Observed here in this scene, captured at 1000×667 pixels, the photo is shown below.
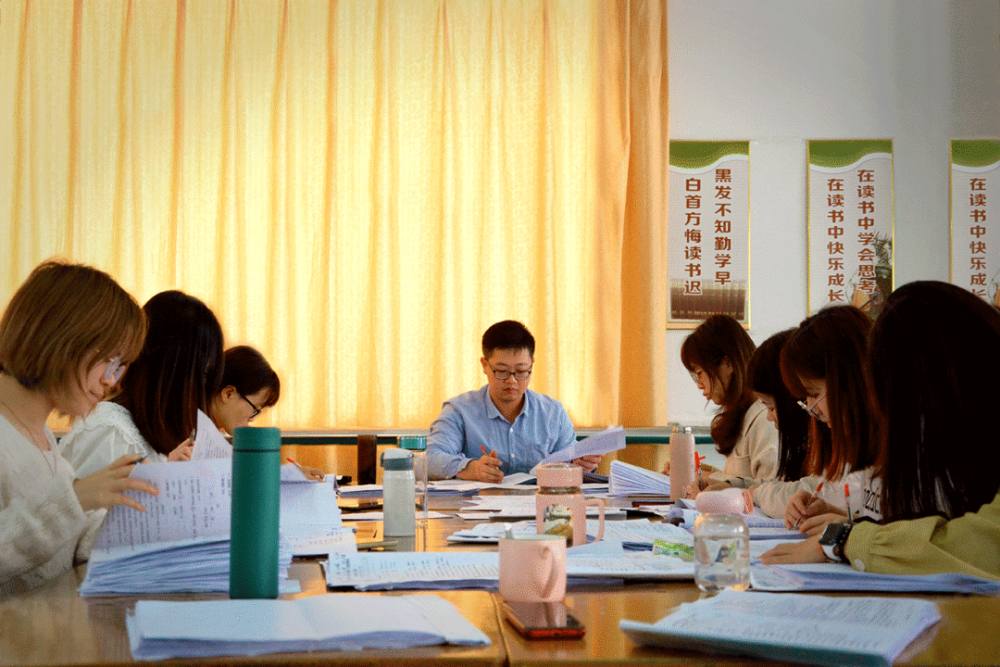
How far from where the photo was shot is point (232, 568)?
0.96m

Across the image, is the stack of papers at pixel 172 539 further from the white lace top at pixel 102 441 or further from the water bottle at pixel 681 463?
the water bottle at pixel 681 463

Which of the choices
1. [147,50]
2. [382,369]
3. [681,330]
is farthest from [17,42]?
[681,330]

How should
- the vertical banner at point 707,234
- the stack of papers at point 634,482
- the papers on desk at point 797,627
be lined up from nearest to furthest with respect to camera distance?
the papers on desk at point 797,627 < the stack of papers at point 634,482 < the vertical banner at point 707,234

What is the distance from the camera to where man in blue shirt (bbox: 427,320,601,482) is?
10.7ft

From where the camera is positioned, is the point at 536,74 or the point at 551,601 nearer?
the point at 551,601

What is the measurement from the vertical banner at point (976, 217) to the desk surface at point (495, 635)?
3392 millimetres

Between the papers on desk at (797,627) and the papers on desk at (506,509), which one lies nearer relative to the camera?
the papers on desk at (797,627)

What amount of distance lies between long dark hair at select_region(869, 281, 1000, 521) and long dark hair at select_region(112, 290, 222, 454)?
54.2 inches

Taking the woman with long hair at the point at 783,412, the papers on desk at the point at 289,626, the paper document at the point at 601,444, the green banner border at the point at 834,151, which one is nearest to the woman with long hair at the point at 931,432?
the papers on desk at the point at 289,626

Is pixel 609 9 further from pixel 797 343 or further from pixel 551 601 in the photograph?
pixel 551 601

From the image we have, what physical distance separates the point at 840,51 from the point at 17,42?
3554 millimetres

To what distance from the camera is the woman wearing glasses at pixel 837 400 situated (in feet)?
5.11

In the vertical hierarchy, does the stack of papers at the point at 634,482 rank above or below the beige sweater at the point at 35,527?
below

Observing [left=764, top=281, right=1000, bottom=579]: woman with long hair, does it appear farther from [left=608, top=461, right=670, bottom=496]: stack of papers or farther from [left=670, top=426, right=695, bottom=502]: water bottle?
[left=608, top=461, right=670, bottom=496]: stack of papers
